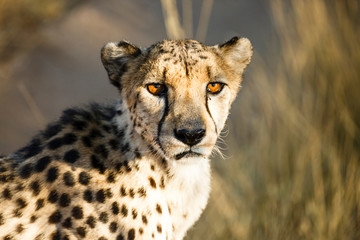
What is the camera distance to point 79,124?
2.67 metres

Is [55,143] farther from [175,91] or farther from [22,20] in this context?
[22,20]

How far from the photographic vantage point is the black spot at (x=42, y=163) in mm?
2527

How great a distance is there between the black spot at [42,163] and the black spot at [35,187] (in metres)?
0.06

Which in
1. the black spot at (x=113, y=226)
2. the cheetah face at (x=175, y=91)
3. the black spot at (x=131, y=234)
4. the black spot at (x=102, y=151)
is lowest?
the black spot at (x=131, y=234)

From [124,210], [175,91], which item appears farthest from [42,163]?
[175,91]

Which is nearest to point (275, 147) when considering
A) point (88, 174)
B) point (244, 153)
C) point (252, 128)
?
point (244, 153)

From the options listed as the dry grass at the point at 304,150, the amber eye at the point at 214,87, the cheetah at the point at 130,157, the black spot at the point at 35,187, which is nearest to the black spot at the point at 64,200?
the cheetah at the point at 130,157

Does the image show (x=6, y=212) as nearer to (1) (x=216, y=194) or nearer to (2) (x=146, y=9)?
(1) (x=216, y=194)

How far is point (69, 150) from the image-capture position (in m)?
2.57

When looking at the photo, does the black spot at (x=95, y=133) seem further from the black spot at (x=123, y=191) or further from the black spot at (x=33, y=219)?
the black spot at (x=33, y=219)

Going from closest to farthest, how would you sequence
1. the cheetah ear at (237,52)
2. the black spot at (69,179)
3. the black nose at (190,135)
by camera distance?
the black nose at (190,135) → the black spot at (69,179) → the cheetah ear at (237,52)

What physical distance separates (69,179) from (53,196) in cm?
9

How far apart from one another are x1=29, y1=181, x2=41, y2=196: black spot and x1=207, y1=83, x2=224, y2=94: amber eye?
81 centimetres

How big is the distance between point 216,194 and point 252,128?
91 centimetres
